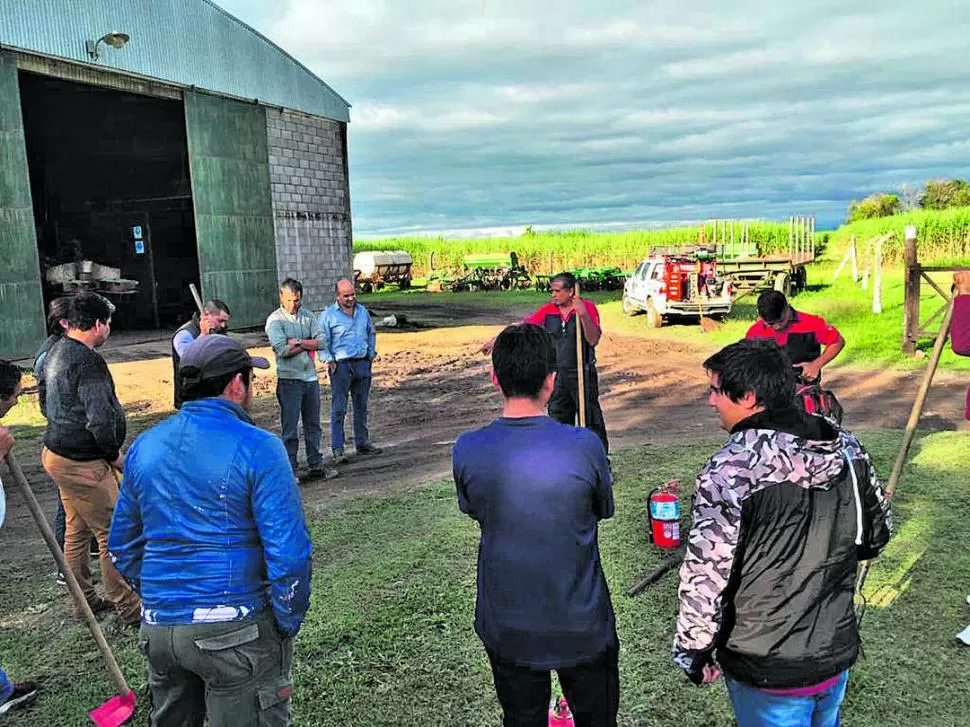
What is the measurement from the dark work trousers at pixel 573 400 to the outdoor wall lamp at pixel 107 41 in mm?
11752

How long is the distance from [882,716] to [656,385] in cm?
951

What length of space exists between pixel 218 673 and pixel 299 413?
5443 mm

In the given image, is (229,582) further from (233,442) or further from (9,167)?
(9,167)

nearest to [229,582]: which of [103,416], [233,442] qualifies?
[233,442]

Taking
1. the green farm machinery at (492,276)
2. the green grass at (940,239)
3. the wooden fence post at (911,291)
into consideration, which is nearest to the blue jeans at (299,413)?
the wooden fence post at (911,291)

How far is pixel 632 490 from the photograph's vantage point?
696 centimetres

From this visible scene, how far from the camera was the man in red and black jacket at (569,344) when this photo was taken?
281 inches

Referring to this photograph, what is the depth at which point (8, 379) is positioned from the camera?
3674 mm

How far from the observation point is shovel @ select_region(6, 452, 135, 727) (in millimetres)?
3605

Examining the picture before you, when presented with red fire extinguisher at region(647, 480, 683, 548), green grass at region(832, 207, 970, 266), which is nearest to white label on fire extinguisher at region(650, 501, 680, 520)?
red fire extinguisher at region(647, 480, 683, 548)

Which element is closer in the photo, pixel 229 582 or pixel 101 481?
pixel 229 582

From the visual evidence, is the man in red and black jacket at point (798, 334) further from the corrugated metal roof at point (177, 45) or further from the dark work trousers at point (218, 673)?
the corrugated metal roof at point (177, 45)

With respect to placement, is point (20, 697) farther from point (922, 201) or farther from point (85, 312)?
point (922, 201)

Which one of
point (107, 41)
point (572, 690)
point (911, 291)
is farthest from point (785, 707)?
A: point (107, 41)
